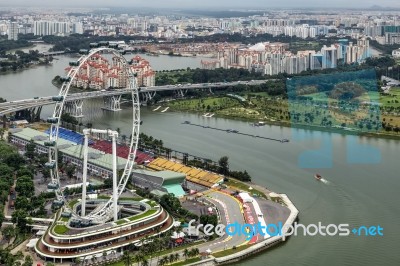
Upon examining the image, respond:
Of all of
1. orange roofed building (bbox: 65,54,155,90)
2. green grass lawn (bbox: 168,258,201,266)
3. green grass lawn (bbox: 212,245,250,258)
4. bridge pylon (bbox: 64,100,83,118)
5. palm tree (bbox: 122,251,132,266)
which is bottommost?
green grass lawn (bbox: 168,258,201,266)

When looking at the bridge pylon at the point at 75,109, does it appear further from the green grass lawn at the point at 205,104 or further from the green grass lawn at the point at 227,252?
the green grass lawn at the point at 227,252

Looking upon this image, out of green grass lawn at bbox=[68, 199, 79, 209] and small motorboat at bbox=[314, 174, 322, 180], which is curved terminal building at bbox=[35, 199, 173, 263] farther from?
small motorboat at bbox=[314, 174, 322, 180]

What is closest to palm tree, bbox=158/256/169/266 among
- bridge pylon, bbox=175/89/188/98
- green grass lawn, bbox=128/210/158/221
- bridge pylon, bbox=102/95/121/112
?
green grass lawn, bbox=128/210/158/221

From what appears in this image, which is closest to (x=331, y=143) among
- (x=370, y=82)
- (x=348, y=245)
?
(x=370, y=82)

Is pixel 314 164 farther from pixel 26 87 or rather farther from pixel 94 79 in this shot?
pixel 26 87

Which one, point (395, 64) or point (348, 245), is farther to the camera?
point (395, 64)

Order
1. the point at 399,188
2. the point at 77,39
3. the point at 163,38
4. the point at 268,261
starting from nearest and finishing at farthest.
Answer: the point at 268,261 → the point at 399,188 → the point at 77,39 → the point at 163,38

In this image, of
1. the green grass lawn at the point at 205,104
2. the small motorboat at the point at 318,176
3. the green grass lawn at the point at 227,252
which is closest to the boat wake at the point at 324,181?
the small motorboat at the point at 318,176

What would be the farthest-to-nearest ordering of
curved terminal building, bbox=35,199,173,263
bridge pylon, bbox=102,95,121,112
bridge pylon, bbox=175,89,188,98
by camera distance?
bridge pylon, bbox=175,89,188,98 < bridge pylon, bbox=102,95,121,112 < curved terminal building, bbox=35,199,173,263
